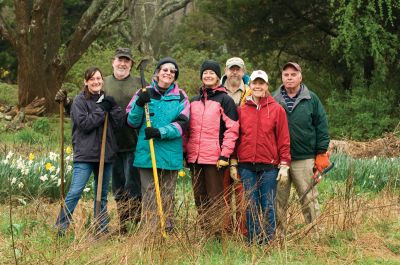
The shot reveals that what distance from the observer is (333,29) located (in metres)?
18.4

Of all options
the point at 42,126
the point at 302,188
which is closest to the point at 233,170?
the point at 302,188

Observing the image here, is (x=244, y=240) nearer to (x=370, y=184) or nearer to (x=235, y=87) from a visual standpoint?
(x=235, y=87)

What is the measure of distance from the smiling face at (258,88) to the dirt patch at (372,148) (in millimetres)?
6941

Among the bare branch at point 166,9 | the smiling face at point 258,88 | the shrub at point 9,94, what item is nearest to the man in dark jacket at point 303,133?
the smiling face at point 258,88

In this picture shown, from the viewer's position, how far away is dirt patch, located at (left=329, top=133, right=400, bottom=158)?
12.7m

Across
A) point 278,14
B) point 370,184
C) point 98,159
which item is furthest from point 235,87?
point 278,14

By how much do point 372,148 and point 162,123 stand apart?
Answer: 819cm

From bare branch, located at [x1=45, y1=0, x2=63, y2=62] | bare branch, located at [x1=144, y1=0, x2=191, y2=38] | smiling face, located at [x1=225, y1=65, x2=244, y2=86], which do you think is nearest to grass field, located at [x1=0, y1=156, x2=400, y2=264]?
smiling face, located at [x1=225, y1=65, x2=244, y2=86]

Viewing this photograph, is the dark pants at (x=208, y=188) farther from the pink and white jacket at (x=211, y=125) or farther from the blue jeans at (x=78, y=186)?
the blue jeans at (x=78, y=186)

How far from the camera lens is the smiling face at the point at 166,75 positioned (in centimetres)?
591

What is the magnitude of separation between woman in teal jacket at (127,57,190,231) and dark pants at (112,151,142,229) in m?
0.31

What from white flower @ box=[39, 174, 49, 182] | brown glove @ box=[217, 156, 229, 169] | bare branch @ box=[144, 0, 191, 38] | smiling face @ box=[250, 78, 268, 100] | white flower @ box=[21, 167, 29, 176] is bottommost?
white flower @ box=[39, 174, 49, 182]

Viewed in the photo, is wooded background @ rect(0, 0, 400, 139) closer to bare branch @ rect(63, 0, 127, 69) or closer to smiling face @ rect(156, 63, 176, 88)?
bare branch @ rect(63, 0, 127, 69)

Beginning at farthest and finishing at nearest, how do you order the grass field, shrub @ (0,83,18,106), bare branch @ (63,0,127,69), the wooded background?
shrub @ (0,83,18,106) < bare branch @ (63,0,127,69) < the wooded background < the grass field
